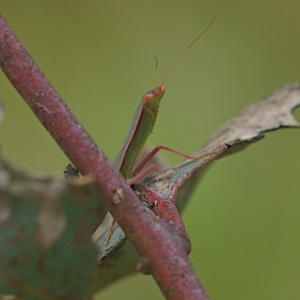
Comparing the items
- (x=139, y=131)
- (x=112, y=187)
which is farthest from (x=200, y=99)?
(x=112, y=187)

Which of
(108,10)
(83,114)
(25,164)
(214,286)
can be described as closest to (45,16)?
(108,10)

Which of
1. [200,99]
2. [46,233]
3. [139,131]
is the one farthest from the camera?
[200,99]

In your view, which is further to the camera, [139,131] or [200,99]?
[200,99]

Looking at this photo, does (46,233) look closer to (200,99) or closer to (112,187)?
(112,187)

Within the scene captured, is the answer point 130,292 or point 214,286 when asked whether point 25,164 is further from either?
point 214,286

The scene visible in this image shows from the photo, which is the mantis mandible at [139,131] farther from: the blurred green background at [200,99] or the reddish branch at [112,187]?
the reddish branch at [112,187]

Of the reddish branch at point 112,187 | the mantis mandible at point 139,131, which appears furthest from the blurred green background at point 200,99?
the reddish branch at point 112,187
